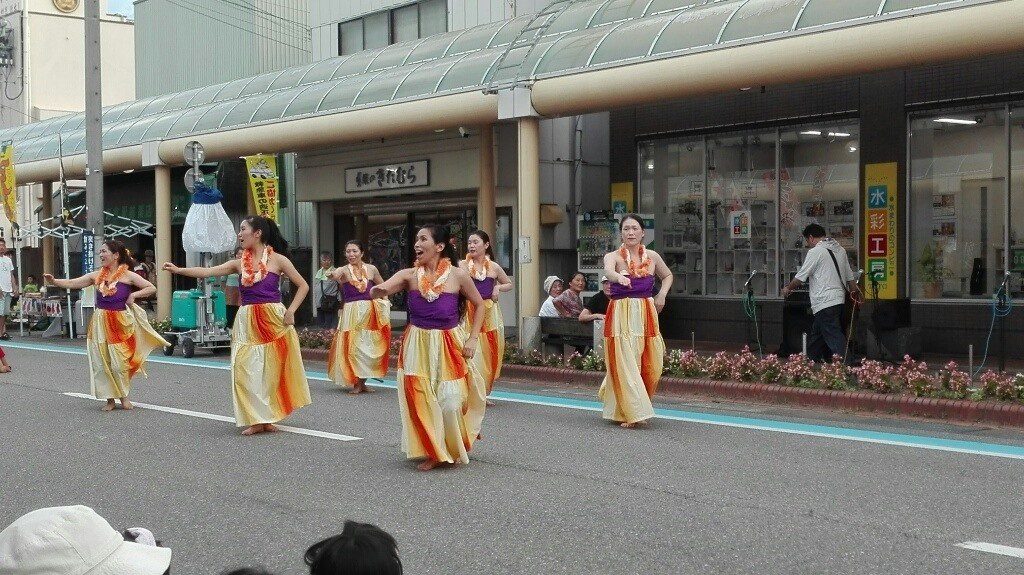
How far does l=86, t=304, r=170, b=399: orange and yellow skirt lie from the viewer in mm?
12219

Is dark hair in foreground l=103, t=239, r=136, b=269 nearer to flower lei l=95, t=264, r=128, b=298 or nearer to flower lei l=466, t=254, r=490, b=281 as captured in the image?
flower lei l=95, t=264, r=128, b=298

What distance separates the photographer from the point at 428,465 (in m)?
8.61

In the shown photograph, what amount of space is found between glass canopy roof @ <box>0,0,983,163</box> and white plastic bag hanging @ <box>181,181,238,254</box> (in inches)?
99.1

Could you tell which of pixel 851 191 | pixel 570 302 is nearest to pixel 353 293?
pixel 570 302

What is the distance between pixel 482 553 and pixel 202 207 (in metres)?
14.1

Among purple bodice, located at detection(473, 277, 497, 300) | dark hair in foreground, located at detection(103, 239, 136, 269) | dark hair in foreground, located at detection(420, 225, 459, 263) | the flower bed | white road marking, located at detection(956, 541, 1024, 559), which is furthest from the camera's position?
dark hair in foreground, located at detection(103, 239, 136, 269)

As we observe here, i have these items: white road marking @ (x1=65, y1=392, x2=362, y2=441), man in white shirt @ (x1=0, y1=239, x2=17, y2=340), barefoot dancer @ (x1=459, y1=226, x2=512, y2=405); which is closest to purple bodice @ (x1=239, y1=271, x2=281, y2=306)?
white road marking @ (x1=65, y1=392, x2=362, y2=441)

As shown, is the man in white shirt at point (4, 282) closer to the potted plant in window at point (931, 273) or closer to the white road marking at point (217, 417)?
the white road marking at point (217, 417)

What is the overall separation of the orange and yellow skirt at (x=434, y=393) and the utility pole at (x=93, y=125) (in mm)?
13910

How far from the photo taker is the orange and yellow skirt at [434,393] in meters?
8.44

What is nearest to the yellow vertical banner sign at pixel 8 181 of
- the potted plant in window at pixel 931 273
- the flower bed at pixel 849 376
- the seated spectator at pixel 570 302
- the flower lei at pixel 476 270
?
the seated spectator at pixel 570 302

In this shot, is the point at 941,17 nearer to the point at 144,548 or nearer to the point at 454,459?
the point at 454,459

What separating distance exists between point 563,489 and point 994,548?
2620 mm

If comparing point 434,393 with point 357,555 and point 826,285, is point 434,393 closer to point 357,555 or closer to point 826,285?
point 357,555
